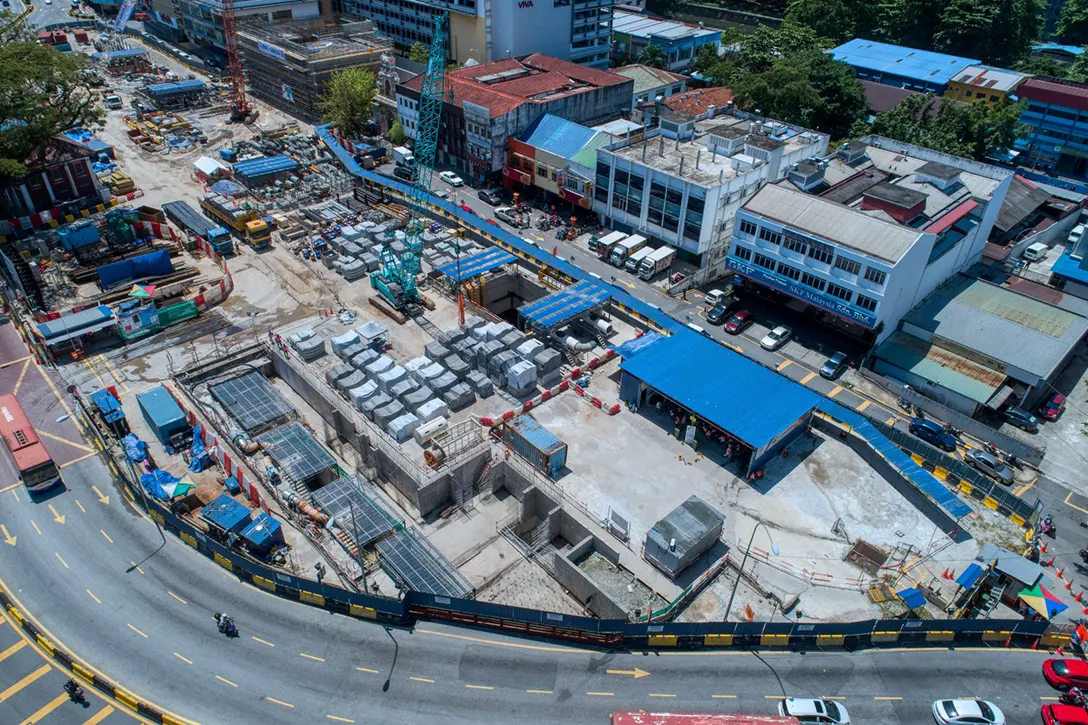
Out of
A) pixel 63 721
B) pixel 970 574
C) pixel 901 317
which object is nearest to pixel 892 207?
pixel 901 317

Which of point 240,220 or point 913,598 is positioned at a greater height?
point 240,220

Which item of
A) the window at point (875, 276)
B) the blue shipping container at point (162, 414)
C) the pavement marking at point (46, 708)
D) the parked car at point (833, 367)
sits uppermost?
the window at point (875, 276)

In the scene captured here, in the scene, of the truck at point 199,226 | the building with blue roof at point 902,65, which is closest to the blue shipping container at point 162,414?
the truck at point 199,226

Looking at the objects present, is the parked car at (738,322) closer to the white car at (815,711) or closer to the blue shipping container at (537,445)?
the blue shipping container at (537,445)

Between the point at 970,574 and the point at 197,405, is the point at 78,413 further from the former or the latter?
the point at 970,574

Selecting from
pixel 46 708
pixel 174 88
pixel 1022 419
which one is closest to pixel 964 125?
pixel 1022 419

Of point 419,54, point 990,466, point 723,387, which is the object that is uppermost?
point 419,54

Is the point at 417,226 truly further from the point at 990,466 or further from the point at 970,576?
the point at 970,576

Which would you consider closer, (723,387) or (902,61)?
(723,387)
